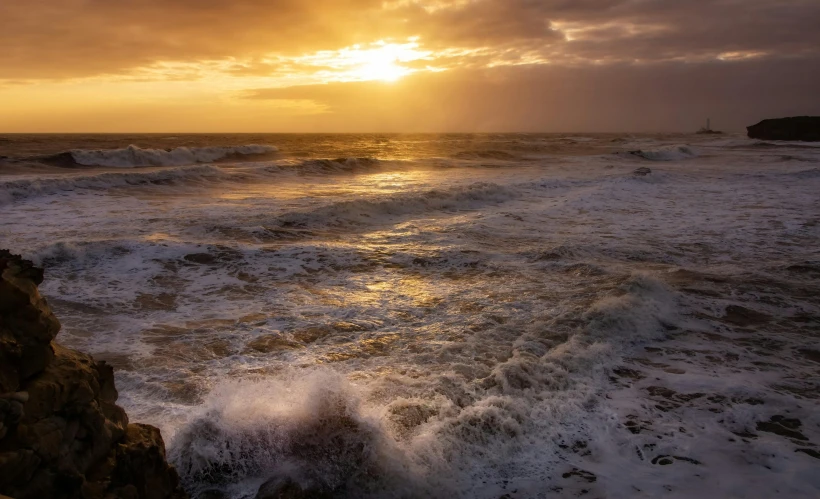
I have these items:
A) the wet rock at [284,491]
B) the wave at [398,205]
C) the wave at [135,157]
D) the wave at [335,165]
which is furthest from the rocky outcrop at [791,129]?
the wet rock at [284,491]

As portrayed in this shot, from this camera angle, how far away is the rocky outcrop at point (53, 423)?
2225mm

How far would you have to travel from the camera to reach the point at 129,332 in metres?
6.45

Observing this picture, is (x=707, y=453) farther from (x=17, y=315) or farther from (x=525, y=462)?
(x=17, y=315)

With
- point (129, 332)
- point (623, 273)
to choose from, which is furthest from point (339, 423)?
point (623, 273)

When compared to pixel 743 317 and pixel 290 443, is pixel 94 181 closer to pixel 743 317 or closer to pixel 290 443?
pixel 290 443

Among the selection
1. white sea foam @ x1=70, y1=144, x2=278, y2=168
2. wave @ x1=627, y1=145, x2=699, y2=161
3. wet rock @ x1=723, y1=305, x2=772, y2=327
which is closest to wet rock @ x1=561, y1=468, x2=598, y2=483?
wet rock @ x1=723, y1=305, x2=772, y2=327

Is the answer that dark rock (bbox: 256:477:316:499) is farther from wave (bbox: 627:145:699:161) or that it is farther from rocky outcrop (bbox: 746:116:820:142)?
rocky outcrop (bbox: 746:116:820:142)

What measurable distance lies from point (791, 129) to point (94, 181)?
2636 inches

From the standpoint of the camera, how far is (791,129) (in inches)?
2352

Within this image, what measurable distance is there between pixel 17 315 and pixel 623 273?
317 inches

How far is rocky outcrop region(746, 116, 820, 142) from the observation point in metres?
57.6

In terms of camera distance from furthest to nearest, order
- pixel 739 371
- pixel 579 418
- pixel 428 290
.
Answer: pixel 428 290 < pixel 739 371 < pixel 579 418

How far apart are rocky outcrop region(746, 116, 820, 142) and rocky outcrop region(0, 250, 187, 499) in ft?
233

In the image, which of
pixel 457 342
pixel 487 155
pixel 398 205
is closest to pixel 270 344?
pixel 457 342
